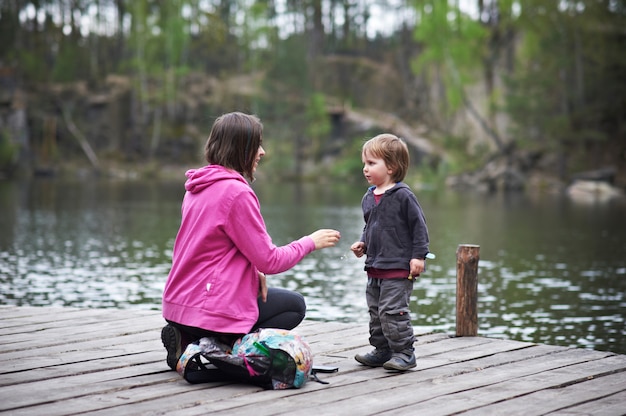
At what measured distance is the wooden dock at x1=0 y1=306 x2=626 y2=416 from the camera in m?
4.23

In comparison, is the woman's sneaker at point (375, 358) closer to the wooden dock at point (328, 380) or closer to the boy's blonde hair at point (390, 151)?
the wooden dock at point (328, 380)

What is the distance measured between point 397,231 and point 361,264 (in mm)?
11464

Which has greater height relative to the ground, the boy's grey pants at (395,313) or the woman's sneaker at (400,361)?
the boy's grey pants at (395,313)

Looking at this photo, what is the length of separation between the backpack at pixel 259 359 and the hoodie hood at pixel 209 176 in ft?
2.79

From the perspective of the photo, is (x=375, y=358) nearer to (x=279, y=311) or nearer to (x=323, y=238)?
(x=279, y=311)

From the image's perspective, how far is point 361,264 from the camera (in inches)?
653

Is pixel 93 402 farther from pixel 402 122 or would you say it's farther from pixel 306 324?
pixel 402 122

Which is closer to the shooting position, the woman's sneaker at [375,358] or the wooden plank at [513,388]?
the wooden plank at [513,388]

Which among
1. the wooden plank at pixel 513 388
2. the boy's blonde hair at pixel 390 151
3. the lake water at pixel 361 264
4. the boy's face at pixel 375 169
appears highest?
the boy's blonde hair at pixel 390 151

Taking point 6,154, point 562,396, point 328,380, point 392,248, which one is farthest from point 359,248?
point 6,154

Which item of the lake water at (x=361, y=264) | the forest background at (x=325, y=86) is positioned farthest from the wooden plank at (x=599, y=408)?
the forest background at (x=325, y=86)

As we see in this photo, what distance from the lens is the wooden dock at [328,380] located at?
4.23 metres

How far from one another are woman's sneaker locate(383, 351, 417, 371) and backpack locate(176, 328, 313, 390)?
0.63 metres

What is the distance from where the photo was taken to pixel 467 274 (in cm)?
675
